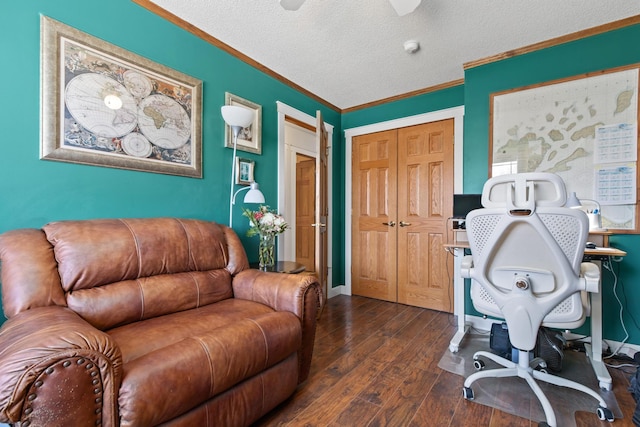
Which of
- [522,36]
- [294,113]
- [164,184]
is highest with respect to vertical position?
[522,36]

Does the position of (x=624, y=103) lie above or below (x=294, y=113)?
below

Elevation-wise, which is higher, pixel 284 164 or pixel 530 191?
pixel 284 164

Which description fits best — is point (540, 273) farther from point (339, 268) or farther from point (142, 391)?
point (339, 268)

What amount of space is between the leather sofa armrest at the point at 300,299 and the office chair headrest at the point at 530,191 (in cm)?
111

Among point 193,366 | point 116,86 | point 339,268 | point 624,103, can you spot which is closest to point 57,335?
point 193,366

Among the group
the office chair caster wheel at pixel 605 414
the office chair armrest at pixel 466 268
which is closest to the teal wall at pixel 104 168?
the office chair armrest at pixel 466 268

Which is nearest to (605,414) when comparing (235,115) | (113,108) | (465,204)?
(465,204)

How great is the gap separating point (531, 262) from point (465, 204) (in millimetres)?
1229

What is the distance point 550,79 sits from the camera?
8.16 feet

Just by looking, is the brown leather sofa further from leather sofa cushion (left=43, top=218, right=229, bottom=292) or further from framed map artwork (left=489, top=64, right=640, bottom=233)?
framed map artwork (left=489, top=64, right=640, bottom=233)

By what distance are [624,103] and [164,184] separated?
3542mm

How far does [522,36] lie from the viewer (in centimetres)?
240

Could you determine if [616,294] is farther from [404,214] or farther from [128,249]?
[128,249]

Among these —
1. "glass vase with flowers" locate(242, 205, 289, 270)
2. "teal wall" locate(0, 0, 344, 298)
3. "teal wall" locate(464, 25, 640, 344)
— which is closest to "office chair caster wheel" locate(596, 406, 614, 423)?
"teal wall" locate(464, 25, 640, 344)
